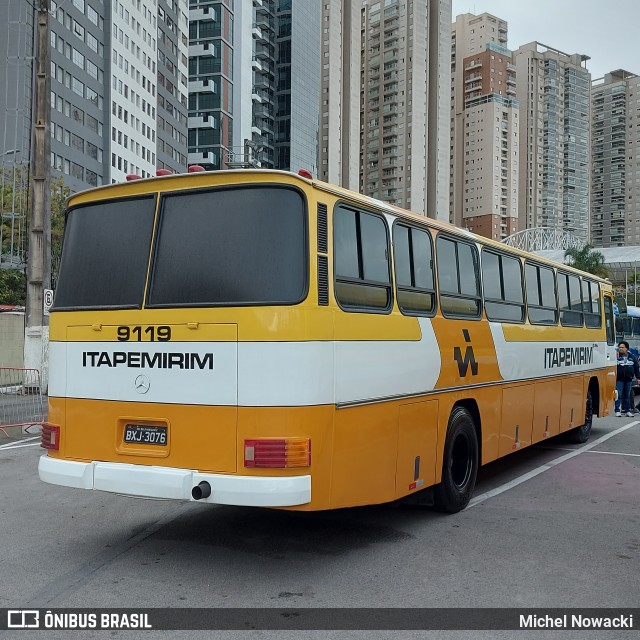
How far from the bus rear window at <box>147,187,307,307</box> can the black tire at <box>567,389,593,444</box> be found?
8.66 metres

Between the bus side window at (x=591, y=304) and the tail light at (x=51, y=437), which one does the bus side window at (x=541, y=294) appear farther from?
the tail light at (x=51, y=437)

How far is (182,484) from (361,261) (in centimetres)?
217

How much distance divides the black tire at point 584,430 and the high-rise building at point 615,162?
585 feet

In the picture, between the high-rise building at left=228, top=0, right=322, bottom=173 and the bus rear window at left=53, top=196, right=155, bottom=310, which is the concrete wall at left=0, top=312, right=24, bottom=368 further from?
the high-rise building at left=228, top=0, right=322, bottom=173

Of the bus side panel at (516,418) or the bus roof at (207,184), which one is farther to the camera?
the bus side panel at (516,418)

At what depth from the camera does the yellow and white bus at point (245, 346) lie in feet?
18.4

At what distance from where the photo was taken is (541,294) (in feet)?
35.3

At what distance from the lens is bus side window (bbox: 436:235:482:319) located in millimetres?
7750

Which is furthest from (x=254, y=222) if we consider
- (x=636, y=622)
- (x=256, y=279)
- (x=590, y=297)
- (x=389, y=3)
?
(x=389, y=3)

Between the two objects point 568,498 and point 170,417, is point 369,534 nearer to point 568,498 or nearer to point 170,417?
point 170,417

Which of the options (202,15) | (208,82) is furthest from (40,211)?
(202,15)

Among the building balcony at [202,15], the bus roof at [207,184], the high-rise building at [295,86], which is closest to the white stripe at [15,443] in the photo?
the bus roof at [207,184]

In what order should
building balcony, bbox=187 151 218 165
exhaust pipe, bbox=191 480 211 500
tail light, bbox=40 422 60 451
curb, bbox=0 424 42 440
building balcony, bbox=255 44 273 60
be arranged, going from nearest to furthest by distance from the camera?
exhaust pipe, bbox=191 480 211 500 → tail light, bbox=40 422 60 451 → curb, bbox=0 424 42 440 → building balcony, bbox=187 151 218 165 → building balcony, bbox=255 44 273 60

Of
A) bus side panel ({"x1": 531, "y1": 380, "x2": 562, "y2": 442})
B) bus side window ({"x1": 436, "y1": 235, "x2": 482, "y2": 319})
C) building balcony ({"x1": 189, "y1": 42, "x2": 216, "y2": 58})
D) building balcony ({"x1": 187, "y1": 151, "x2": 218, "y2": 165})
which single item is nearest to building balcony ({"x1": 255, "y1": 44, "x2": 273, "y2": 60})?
building balcony ({"x1": 189, "y1": 42, "x2": 216, "y2": 58})
